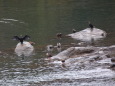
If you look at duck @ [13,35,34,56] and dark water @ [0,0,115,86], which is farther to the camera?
duck @ [13,35,34,56]

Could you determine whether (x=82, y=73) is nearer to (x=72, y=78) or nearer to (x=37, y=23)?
(x=72, y=78)

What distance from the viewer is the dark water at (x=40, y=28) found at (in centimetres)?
2569

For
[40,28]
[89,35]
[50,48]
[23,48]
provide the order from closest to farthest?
[50,48]
[23,48]
[89,35]
[40,28]

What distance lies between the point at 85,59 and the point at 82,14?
31406mm

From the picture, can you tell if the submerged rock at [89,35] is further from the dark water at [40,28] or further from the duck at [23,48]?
the duck at [23,48]

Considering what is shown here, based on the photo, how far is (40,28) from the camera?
5041 cm

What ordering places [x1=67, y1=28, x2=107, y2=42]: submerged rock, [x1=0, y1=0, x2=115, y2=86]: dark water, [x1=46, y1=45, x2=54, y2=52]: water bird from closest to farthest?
[x1=0, y1=0, x2=115, y2=86]: dark water → [x1=46, y1=45, x2=54, y2=52]: water bird → [x1=67, y1=28, x2=107, y2=42]: submerged rock

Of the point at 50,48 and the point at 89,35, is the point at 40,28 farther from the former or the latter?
the point at 50,48

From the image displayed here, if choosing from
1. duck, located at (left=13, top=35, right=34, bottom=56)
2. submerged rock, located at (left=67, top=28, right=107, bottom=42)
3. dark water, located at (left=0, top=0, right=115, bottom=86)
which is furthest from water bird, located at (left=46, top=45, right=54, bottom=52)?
submerged rock, located at (left=67, top=28, right=107, bottom=42)

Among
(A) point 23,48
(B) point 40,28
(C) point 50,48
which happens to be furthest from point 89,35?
(A) point 23,48

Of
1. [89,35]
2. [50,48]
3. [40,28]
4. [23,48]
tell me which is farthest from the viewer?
[40,28]

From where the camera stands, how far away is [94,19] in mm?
56531

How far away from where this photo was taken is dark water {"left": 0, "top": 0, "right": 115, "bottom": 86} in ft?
84.3

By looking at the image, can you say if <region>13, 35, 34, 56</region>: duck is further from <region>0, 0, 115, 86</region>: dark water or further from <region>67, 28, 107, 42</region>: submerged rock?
<region>67, 28, 107, 42</region>: submerged rock
